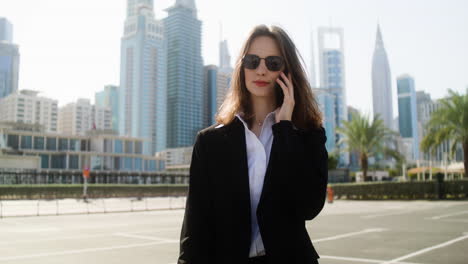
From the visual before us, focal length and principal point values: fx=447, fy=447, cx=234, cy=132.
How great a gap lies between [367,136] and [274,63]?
4083 cm

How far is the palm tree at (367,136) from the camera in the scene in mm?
41188

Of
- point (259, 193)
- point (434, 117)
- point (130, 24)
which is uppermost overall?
point (130, 24)

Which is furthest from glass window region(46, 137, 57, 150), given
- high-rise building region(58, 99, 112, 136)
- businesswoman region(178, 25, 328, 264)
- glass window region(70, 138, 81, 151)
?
businesswoman region(178, 25, 328, 264)

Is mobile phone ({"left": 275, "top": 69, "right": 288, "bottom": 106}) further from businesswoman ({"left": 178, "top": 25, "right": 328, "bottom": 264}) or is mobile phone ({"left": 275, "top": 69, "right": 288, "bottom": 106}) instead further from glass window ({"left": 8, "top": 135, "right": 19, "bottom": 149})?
glass window ({"left": 8, "top": 135, "right": 19, "bottom": 149})

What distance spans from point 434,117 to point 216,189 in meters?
37.3

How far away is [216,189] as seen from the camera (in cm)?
211

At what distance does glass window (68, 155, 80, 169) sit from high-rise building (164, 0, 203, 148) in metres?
76.3

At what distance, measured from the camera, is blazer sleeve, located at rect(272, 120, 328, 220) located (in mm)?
2004

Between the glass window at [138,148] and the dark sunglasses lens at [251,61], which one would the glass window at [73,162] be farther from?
the dark sunglasses lens at [251,61]

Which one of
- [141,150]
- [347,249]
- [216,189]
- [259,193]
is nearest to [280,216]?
[259,193]

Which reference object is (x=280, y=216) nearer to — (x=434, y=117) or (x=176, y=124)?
(x=434, y=117)

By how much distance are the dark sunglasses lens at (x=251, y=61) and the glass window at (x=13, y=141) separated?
101m

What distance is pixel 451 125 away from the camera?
114 ft

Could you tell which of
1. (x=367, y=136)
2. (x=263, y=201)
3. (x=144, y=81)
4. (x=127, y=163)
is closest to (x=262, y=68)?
(x=263, y=201)
